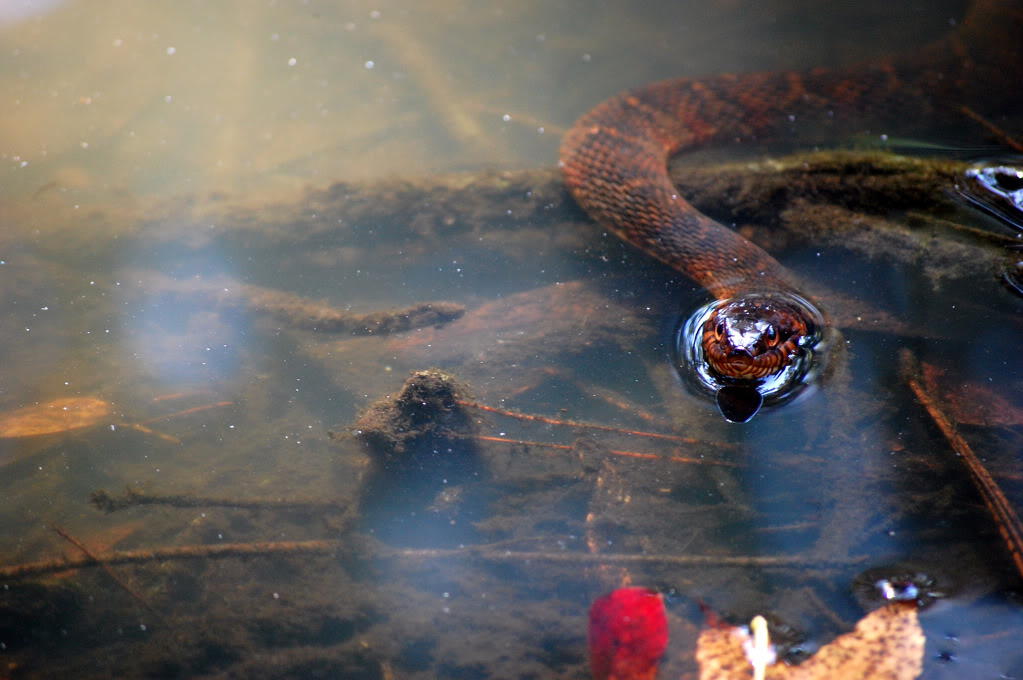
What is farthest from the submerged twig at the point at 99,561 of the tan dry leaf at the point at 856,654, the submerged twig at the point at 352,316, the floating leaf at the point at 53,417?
the tan dry leaf at the point at 856,654

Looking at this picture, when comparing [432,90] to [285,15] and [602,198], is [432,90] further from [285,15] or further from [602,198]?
[602,198]

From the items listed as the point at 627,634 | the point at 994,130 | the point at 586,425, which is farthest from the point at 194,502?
the point at 994,130

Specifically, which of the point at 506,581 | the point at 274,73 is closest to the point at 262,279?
the point at 506,581

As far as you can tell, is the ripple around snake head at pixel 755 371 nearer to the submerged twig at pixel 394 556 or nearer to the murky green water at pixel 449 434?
the murky green water at pixel 449 434

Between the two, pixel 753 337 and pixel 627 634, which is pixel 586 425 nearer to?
pixel 753 337

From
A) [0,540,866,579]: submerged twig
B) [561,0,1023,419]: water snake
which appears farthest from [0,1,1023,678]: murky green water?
[561,0,1023,419]: water snake
